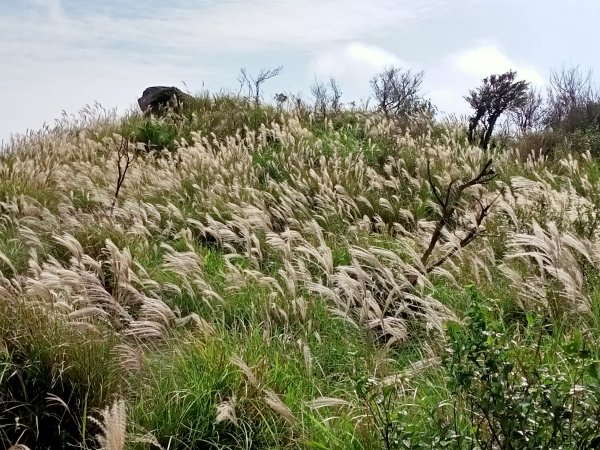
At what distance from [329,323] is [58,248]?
3.13 meters

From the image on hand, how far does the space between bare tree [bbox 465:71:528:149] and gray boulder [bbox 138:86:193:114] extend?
687 centimetres

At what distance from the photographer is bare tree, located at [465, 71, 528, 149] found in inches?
477

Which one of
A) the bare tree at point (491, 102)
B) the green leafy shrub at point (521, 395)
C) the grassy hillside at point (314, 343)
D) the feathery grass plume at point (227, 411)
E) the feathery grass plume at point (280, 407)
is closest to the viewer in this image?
the green leafy shrub at point (521, 395)

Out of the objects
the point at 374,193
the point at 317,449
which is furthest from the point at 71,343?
the point at 374,193

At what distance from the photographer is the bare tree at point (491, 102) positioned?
12.1 metres

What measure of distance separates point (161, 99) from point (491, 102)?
8.22 metres

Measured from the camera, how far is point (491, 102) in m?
15.1

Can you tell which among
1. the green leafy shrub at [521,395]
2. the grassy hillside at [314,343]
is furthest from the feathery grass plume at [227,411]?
the green leafy shrub at [521,395]

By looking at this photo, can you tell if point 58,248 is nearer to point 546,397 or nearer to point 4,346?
point 4,346

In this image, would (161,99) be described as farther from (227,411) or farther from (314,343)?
(227,411)

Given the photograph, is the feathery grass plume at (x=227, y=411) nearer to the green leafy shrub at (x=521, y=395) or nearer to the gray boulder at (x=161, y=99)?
the green leafy shrub at (x=521, y=395)

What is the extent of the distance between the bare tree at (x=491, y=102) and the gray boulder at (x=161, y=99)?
271 inches

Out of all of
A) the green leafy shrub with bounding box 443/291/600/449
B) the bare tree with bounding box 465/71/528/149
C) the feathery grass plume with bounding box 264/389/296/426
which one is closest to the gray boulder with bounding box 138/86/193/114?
the bare tree with bounding box 465/71/528/149

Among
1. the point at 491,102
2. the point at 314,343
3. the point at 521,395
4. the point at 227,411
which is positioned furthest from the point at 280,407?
the point at 491,102
